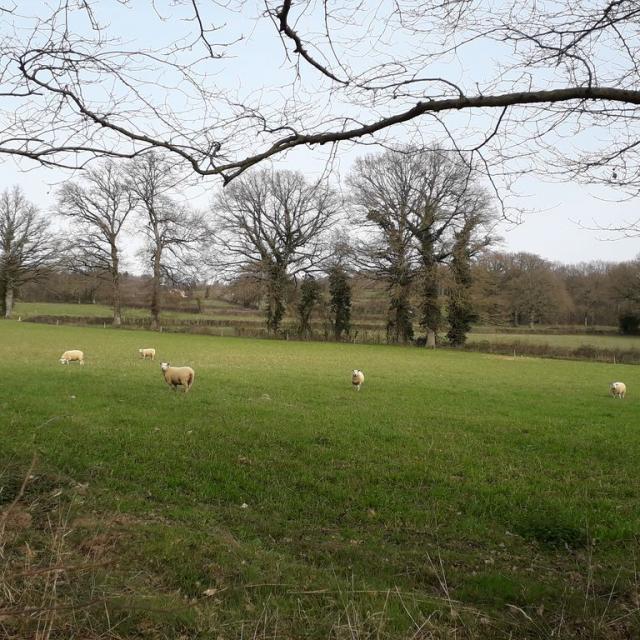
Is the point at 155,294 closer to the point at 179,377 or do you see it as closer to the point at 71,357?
the point at 71,357

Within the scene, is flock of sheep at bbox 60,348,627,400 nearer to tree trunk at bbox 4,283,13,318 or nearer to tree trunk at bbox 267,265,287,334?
tree trunk at bbox 267,265,287,334

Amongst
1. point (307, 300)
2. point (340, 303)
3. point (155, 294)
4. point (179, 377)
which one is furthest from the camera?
point (155, 294)

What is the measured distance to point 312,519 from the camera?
5.40 m

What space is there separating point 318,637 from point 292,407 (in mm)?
9214

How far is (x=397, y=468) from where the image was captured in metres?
7.21

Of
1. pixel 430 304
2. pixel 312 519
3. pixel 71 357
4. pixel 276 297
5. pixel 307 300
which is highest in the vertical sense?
pixel 276 297

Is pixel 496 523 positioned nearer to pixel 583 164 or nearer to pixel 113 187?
pixel 583 164

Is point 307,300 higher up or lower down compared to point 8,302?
higher up

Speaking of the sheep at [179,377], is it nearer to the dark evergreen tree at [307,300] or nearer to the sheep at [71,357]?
the sheep at [71,357]

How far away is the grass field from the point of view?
2.98 meters

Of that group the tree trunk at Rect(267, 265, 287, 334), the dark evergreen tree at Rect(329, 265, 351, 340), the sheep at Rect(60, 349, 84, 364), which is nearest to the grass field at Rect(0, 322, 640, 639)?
the sheep at Rect(60, 349, 84, 364)

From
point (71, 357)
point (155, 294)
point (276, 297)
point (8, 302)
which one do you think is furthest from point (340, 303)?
point (8, 302)

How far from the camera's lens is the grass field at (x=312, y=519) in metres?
2.98

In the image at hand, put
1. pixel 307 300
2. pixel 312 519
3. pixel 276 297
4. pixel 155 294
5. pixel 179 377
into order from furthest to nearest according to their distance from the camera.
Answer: pixel 155 294 < pixel 307 300 < pixel 276 297 < pixel 179 377 < pixel 312 519
